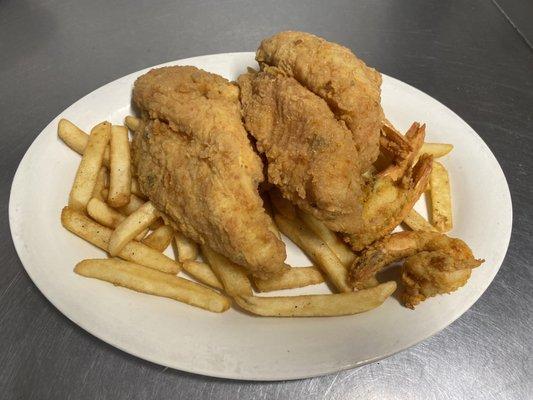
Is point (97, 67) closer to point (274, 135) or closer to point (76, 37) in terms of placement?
point (76, 37)

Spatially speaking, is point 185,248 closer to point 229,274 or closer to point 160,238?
point 160,238

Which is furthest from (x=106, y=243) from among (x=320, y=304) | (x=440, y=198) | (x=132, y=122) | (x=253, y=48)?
(x=253, y=48)

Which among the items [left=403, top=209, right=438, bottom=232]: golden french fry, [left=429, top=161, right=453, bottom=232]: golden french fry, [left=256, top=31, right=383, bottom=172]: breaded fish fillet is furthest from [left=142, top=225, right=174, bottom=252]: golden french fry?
[left=429, top=161, right=453, bottom=232]: golden french fry

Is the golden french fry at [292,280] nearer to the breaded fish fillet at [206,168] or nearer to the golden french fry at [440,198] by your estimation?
the breaded fish fillet at [206,168]

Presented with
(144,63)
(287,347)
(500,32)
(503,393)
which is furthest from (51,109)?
(500,32)

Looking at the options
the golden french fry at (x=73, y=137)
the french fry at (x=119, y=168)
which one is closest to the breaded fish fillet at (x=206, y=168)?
the french fry at (x=119, y=168)

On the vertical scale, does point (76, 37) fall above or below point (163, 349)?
above

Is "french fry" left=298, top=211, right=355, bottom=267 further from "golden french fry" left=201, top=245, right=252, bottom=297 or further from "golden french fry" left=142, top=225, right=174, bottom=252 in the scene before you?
"golden french fry" left=142, top=225, right=174, bottom=252
